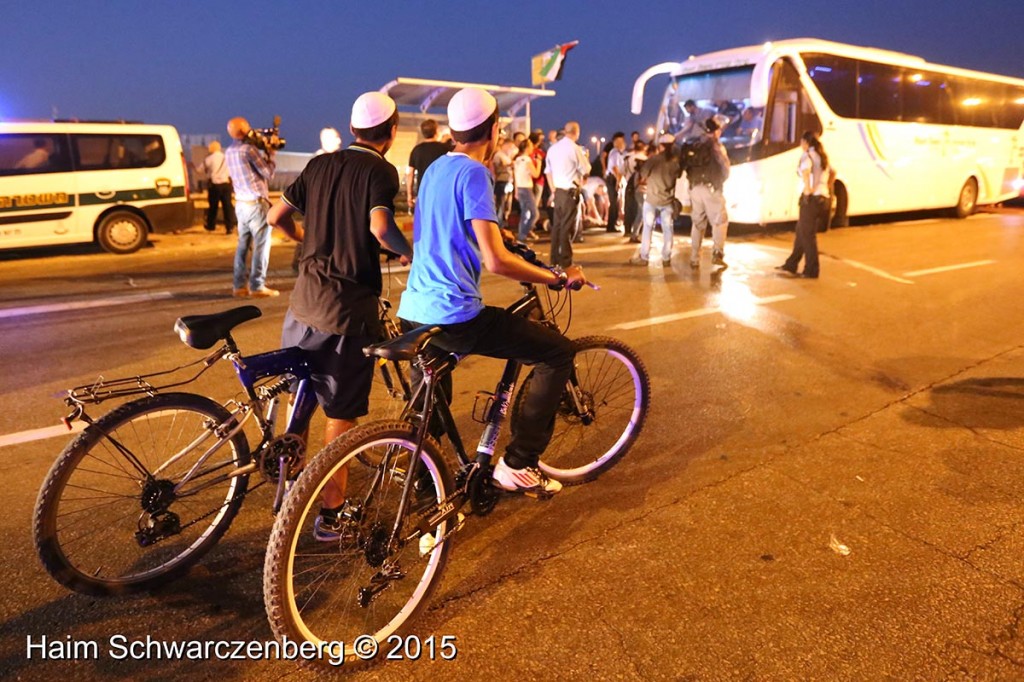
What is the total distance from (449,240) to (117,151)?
10.9 m

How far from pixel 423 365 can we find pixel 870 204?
14868 mm

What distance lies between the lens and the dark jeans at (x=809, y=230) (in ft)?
30.1

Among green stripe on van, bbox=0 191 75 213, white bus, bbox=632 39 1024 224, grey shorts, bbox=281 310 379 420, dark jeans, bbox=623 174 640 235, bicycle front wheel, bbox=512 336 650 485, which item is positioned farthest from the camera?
dark jeans, bbox=623 174 640 235

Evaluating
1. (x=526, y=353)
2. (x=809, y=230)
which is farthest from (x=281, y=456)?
(x=809, y=230)

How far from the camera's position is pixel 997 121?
691 inches

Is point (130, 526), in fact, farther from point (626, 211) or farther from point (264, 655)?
point (626, 211)

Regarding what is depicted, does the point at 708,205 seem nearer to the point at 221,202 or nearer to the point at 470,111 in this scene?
the point at 470,111

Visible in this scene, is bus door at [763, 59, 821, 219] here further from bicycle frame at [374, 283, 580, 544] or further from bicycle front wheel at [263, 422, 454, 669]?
bicycle front wheel at [263, 422, 454, 669]

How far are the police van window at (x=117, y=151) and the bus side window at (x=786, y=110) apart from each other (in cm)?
1037

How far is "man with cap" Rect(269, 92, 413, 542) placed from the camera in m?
3.00

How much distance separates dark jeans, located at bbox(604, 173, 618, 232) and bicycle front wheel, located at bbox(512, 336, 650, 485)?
36.7ft

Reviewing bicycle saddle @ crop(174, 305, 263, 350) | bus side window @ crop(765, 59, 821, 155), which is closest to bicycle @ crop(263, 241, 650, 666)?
bicycle saddle @ crop(174, 305, 263, 350)

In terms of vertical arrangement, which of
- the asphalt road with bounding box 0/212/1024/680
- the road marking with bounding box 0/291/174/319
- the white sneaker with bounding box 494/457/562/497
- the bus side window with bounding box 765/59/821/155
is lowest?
the asphalt road with bounding box 0/212/1024/680

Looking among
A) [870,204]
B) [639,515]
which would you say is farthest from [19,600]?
[870,204]
